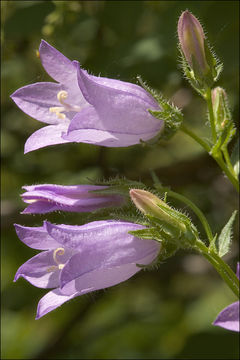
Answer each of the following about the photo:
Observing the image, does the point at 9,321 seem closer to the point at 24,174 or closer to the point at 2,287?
the point at 2,287

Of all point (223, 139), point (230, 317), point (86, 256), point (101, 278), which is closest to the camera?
point (230, 317)

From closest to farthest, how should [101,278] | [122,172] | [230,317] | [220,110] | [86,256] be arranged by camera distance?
[230,317] → [86,256] → [101,278] → [220,110] → [122,172]

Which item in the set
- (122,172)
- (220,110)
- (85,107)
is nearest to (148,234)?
(85,107)

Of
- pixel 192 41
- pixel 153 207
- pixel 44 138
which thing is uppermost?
pixel 192 41

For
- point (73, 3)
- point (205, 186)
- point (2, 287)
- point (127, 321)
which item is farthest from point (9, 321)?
point (73, 3)

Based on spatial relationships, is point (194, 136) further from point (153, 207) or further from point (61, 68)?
point (61, 68)

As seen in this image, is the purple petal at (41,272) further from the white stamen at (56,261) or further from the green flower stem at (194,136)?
the green flower stem at (194,136)
